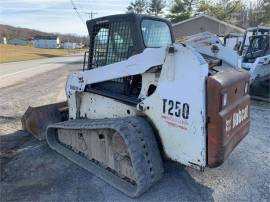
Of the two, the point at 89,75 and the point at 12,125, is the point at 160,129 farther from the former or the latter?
the point at 12,125

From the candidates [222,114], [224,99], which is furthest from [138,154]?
[224,99]

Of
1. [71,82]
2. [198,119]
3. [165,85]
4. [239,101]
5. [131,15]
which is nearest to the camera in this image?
[198,119]

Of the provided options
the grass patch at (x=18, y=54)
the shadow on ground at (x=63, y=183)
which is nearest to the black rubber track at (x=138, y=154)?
the shadow on ground at (x=63, y=183)

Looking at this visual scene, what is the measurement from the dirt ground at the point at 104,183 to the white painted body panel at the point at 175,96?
1.81ft

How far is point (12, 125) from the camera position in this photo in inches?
273

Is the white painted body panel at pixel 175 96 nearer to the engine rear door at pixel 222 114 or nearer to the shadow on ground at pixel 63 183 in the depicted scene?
the engine rear door at pixel 222 114

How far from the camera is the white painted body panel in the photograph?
3.52m

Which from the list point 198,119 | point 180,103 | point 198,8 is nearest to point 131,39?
point 180,103

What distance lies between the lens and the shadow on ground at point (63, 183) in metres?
3.90

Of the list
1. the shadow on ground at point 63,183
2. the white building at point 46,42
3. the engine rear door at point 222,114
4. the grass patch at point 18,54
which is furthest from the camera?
the white building at point 46,42

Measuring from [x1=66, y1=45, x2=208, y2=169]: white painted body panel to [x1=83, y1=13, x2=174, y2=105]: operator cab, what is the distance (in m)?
0.21

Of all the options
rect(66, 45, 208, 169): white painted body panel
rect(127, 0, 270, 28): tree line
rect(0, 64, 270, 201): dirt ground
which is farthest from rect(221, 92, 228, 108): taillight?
rect(127, 0, 270, 28): tree line

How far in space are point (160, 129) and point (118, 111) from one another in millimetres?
907

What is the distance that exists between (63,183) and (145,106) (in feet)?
4.83
